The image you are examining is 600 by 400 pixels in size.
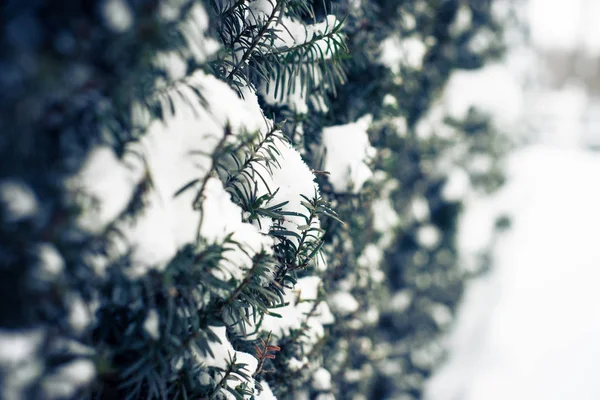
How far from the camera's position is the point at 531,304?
434 centimetres

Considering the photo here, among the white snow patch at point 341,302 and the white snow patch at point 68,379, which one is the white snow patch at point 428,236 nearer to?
the white snow patch at point 341,302

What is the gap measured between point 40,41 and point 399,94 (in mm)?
2203

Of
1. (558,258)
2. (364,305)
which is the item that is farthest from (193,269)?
(558,258)

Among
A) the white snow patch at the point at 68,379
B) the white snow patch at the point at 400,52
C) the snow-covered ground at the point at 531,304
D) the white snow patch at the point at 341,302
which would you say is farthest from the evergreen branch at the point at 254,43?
the snow-covered ground at the point at 531,304

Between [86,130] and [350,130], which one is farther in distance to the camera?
[350,130]

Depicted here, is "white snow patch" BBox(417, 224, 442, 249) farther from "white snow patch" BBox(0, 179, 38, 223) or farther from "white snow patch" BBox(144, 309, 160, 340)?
"white snow patch" BBox(0, 179, 38, 223)

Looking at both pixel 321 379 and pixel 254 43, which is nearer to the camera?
pixel 254 43

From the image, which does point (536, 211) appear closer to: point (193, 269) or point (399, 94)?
point (399, 94)

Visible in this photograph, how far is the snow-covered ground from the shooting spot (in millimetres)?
3408

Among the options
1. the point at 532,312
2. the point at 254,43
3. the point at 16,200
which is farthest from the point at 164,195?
the point at 532,312

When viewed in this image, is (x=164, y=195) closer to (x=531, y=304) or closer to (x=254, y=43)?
(x=254, y=43)

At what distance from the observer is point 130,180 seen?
844mm

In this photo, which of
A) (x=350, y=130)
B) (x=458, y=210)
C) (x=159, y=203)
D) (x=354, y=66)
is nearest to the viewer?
(x=159, y=203)

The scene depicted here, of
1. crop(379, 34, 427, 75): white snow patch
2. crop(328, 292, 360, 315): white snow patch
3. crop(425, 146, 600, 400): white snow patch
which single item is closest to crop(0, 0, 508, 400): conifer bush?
crop(328, 292, 360, 315): white snow patch
